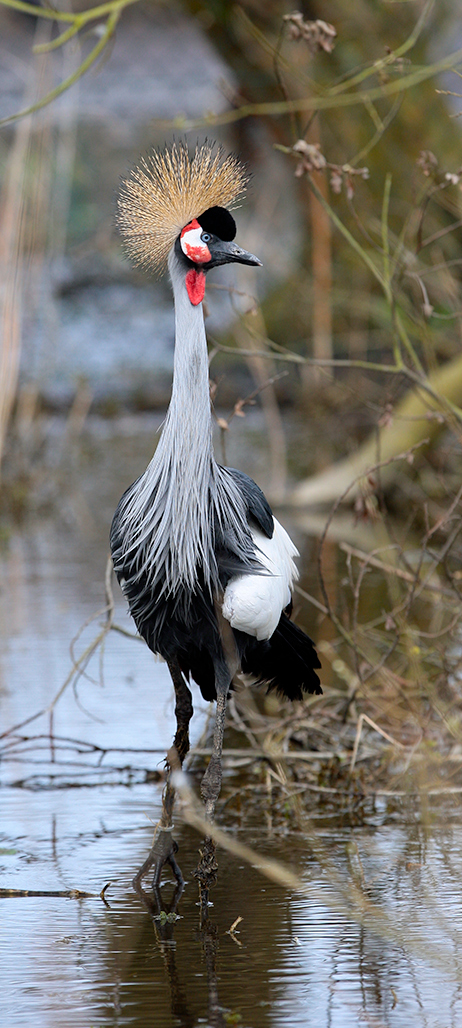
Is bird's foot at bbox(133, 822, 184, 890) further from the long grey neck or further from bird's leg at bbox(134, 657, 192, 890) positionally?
the long grey neck

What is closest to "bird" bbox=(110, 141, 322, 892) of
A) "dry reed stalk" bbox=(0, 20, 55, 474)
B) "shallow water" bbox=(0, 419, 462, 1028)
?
"shallow water" bbox=(0, 419, 462, 1028)

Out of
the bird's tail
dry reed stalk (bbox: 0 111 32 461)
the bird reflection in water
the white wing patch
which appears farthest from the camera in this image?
dry reed stalk (bbox: 0 111 32 461)

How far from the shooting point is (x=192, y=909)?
3.88m

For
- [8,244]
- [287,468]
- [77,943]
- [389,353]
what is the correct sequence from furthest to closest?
[389,353]
[287,468]
[8,244]
[77,943]

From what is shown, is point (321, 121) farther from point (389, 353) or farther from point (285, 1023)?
point (285, 1023)

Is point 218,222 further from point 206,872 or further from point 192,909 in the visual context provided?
point 192,909

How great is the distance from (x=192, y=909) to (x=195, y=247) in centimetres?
195

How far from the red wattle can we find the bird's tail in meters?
1.06

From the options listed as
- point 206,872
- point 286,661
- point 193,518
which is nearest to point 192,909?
point 206,872

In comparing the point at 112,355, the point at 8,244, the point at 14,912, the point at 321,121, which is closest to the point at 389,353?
the point at 321,121

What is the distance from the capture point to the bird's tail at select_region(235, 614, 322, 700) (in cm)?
425

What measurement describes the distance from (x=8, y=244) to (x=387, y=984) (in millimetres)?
5280

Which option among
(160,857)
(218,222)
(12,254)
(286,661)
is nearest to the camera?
(218,222)

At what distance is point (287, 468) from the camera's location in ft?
39.2
